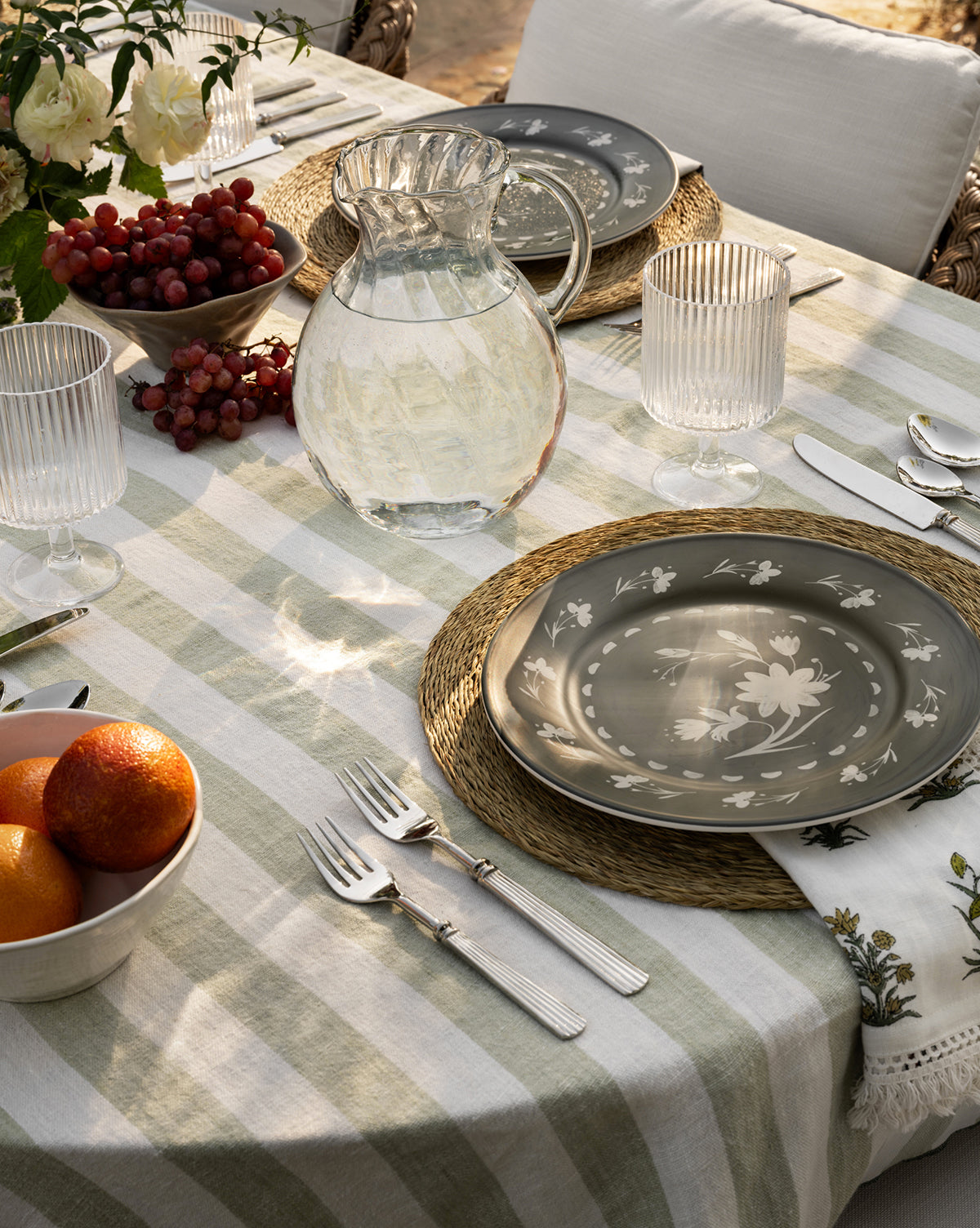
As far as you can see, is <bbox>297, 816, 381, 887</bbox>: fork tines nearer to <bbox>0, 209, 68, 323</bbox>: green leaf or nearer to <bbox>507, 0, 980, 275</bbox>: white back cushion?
<bbox>0, 209, 68, 323</bbox>: green leaf

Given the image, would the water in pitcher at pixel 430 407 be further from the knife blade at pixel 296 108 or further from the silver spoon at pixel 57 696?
the knife blade at pixel 296 108

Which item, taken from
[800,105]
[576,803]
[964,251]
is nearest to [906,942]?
[576,803]

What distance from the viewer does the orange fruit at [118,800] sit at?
57 centimetres

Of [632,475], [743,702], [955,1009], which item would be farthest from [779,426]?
[955,1009]

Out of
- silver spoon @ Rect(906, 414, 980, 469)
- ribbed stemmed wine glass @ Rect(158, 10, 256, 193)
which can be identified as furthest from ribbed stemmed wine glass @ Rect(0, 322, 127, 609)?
silver spoon @ Rect(906, 414, 980, 469)

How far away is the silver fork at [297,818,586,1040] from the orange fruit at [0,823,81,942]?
0.44ft

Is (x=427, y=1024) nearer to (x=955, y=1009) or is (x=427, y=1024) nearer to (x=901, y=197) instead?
(x=955, y=1009)

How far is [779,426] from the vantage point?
1.00 metres

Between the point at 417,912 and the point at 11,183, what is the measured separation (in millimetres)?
710

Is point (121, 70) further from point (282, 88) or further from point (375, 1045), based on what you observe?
point (375, 1045)

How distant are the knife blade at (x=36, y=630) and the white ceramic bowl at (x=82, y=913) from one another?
159 millimetres

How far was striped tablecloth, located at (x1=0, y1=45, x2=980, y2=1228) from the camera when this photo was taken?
54 cm

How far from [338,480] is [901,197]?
0.91 meters

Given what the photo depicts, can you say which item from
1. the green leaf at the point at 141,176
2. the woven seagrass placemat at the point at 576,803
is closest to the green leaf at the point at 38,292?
the green leaf at the point at 141,176
